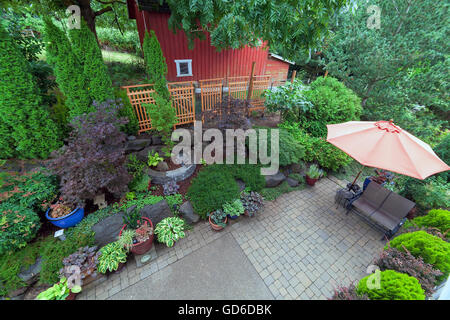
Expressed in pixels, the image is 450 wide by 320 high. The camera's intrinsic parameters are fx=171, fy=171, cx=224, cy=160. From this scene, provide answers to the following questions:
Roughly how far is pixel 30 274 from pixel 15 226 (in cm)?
86

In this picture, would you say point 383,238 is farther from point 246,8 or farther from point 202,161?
point 246,8

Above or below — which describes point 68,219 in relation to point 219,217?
above

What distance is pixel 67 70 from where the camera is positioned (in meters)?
3.94

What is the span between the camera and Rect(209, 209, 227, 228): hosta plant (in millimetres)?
3792

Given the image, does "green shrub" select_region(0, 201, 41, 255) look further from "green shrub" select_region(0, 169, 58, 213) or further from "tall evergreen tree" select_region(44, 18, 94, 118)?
"tall evergreen tree" select_region(44, 18, 94, 118)

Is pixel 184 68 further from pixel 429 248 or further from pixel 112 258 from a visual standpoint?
pixel 429 248

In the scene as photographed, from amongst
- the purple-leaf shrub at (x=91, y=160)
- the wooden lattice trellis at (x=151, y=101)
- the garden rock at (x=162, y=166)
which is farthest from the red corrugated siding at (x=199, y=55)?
the purple-leaf shrub at (x=91, y=160)

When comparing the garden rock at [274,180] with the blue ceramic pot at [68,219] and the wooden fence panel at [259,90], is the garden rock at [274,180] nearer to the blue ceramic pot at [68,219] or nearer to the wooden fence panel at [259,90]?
the wooden fence panel at [259,90]

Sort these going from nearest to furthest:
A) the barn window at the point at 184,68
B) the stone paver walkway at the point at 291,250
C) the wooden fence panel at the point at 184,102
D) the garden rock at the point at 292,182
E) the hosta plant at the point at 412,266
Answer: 1. the hosta plant at the point at 412,266
2. the stone paver walkway at the point at 291,250
3. the garden rock at the point at 292,182
4. the wooden fence panel at the point at 184,102
5. the barn window at the point at 184,68

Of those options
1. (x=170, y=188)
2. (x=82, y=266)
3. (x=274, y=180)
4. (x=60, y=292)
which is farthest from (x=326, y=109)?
(x=60, y=292)

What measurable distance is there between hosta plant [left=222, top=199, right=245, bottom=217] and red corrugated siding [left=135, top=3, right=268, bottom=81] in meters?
7.90

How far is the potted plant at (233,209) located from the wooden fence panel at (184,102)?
333 cm

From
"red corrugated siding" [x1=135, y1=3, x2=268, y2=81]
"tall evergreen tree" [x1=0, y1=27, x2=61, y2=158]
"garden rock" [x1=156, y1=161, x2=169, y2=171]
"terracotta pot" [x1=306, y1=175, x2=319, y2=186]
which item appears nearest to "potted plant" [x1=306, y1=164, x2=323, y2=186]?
"terracotta pot" [x1=306, y1=175, x2=319, y2=186]

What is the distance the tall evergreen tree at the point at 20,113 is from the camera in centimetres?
330
